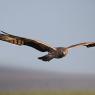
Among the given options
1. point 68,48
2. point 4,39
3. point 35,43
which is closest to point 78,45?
point 68,48

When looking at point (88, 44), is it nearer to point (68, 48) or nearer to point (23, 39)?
point (68, 48)

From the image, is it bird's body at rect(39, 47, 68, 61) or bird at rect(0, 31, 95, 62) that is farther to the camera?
bird's body at rect(39, 47, 68, 61)

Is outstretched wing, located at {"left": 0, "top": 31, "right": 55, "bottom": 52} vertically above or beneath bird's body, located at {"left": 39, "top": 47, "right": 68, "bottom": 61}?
above

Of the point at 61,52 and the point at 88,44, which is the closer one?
the point at 61,52

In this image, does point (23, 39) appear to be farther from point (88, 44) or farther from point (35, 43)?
point (88, 44)

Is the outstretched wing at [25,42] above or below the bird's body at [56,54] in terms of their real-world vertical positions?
above

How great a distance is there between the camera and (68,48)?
8.79m

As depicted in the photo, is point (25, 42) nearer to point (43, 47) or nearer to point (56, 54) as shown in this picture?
point (43, 47)

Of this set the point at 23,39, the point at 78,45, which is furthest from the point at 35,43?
the point at 78,45

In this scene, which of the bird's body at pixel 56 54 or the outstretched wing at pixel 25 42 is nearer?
the outstretched wing at pixel 25 42

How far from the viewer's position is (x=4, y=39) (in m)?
8.45

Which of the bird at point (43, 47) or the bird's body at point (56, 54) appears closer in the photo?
the bird at point (43, 47)

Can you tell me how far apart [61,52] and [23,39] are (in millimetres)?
738

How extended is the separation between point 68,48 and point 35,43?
0.61m
